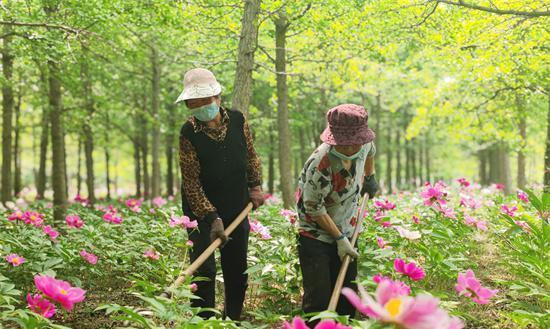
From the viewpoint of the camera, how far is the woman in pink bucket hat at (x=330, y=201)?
10.3 ft

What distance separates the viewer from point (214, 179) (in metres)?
3.85

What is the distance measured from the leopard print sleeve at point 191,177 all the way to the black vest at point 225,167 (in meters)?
0.05

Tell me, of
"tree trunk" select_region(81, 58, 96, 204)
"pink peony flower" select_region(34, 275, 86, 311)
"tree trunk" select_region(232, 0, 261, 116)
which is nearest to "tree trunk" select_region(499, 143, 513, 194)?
"tree trunk" select_region(232, 0, 261, 116)

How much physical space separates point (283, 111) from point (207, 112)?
5587mm

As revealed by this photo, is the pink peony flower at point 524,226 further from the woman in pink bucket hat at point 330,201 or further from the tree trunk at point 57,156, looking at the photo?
the tree trunk at point 57,156

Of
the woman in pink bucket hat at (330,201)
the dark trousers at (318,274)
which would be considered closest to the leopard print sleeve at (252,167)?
the woman in pink bucket hat at (330,201)

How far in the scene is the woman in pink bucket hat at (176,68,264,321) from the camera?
3.67 m

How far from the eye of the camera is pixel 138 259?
4.95 m

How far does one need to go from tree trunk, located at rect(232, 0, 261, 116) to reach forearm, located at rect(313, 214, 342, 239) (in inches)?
117

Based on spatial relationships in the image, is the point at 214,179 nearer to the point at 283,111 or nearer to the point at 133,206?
the point at 133,206

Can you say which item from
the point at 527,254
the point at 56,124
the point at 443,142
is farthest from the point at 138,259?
the point at 443,142

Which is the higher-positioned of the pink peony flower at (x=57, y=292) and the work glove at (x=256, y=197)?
the work glove at (x=256, y=197)

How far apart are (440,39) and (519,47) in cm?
115

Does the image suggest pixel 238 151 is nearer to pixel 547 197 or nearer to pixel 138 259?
pixel 138 259
